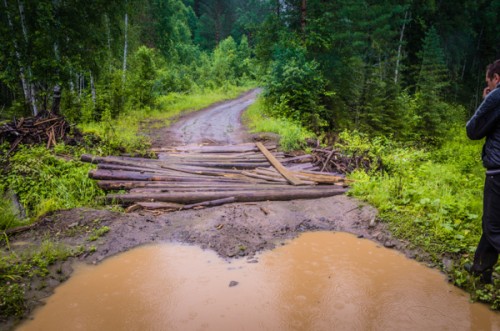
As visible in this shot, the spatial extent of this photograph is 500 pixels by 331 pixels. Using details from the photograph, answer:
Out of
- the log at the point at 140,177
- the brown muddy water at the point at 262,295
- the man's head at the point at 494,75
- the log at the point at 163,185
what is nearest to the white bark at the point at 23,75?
the log at the point at 140,177

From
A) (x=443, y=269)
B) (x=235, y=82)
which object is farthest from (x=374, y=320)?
(x=235, y=82)

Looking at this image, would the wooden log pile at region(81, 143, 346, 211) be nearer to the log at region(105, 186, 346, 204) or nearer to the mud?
the log at region(105, 186, 346, 204)

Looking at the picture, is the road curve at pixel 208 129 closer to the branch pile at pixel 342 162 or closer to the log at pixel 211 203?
the branch pile at pixel 342 162

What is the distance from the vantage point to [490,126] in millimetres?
3189

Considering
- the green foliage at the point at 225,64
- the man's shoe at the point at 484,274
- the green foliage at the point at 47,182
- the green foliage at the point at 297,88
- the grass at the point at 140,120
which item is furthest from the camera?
the green foliage at the point at 225,64

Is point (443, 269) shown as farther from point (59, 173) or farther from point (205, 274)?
point (59, 173)

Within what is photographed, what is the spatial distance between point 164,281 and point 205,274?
52cm

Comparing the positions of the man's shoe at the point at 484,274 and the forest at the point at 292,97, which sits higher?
the forest at the point at 292,97

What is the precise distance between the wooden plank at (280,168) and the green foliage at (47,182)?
4068 mm

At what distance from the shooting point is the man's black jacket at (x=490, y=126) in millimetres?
3113

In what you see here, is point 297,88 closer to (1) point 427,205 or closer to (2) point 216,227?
(1) point 427,205

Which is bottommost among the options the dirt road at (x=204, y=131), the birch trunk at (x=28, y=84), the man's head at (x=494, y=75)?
the dirt road at (x=204, y=131)

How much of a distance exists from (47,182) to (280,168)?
5117 mm

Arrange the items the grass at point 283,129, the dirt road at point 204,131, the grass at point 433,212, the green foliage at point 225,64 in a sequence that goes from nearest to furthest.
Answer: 1. the grass at point 433,212
2. the grass at point 283,129
3. the dirt road at point 204,131
4. the green foliage at point 225,64
